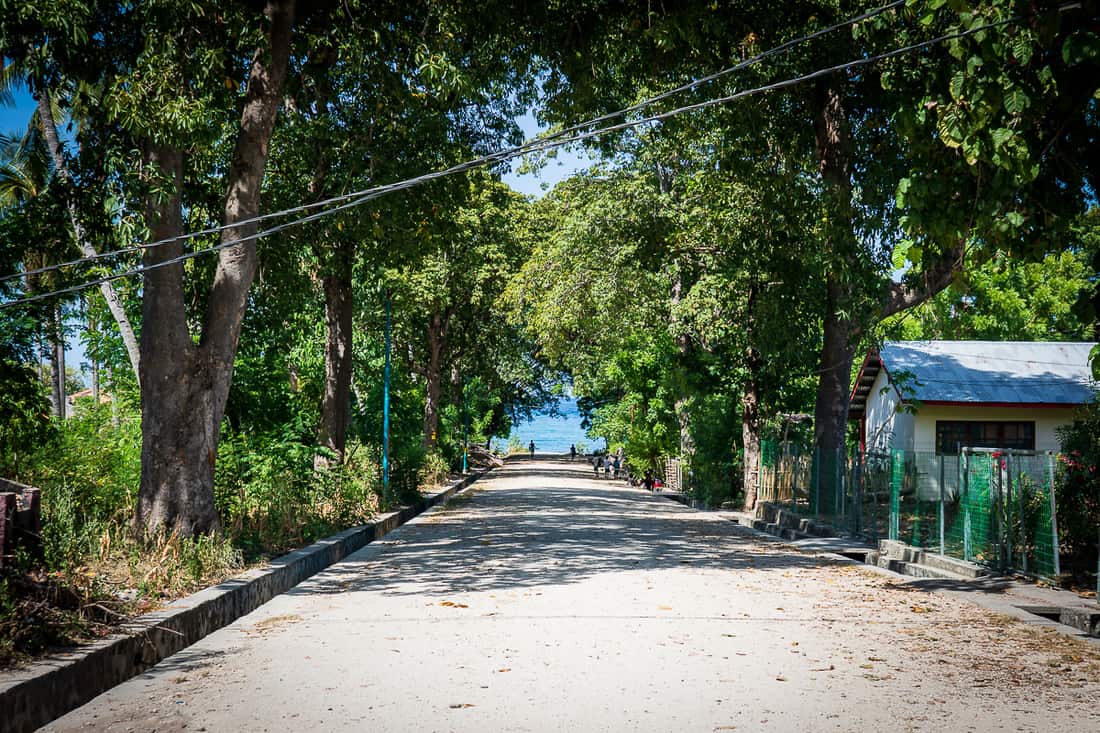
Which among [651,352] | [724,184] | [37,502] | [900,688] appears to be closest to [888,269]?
[724,184]

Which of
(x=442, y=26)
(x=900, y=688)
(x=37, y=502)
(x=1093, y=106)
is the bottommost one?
(x=900, y=688)

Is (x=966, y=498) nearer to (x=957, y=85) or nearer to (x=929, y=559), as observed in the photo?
(x=929, y=559)

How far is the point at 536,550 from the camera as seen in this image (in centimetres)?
1622

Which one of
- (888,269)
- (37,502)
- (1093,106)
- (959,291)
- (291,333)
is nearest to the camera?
(37,502)

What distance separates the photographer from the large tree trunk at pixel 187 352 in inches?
473

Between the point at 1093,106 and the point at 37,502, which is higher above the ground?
the point at 1093,106

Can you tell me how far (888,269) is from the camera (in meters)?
19.9

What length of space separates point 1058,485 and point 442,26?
10.1 meters

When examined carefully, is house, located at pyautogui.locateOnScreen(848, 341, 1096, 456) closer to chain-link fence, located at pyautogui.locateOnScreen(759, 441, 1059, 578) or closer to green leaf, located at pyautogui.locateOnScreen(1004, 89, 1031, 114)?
chain-link fence, located at pyautogui.locateOnScreen(759, 441, 1059, 578)

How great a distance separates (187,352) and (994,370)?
2845cm

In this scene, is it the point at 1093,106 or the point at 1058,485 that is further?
the point at 1058,485

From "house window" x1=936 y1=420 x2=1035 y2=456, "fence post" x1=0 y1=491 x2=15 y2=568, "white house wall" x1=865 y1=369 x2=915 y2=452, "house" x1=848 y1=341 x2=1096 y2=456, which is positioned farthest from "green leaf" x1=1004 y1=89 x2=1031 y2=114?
"house window" x1=936 y1=420 x2=1035 y2=456

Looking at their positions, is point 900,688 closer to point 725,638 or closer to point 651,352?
point 725,638

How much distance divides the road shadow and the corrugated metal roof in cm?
1033
